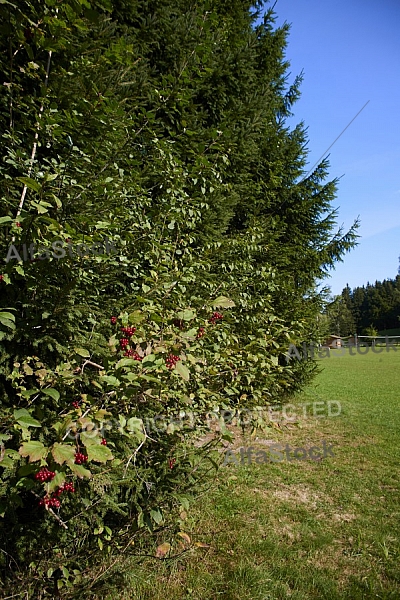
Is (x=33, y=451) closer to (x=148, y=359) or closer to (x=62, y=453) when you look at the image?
(x=62, y=453)

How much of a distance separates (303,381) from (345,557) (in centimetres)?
455

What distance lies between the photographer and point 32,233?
146cm

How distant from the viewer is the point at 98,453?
1.06m

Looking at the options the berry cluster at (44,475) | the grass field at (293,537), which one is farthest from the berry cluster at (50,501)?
the grass field at (293,537)

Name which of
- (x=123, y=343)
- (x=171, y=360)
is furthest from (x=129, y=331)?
(x=171, y=360)

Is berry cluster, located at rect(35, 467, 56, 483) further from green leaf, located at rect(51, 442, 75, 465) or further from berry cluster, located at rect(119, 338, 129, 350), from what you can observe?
berry cluster, located at rect(119, 338, 129, 350)

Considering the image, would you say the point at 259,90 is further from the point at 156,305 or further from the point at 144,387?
the point at 144,387

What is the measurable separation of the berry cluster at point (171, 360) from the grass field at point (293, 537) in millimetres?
1514

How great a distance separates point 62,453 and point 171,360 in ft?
2.07

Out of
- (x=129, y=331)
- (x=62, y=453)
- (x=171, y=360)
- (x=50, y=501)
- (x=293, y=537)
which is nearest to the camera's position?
(x=62, y=453)

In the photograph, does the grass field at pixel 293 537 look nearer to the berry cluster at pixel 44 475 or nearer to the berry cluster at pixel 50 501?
the berry cluster at pixel 50 501

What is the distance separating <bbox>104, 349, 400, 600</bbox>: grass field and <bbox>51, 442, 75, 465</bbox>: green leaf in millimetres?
1807

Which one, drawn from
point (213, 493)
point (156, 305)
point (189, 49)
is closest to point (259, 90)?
point (189, 49)

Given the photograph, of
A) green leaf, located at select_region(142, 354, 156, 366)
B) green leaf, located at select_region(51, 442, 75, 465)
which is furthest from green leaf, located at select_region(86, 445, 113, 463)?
green leaf, located at select_region(142, 354, 156, 366)
